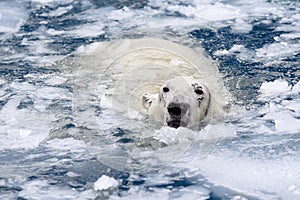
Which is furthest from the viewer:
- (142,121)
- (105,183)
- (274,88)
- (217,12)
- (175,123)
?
(217,12)

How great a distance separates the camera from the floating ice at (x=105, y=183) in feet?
12.7

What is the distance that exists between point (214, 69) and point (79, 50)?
1.54m

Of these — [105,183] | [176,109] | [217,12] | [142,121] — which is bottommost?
[105,183]

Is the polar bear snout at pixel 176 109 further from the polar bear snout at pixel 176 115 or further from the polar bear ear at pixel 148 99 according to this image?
the polar bear ear at pixel 148 99

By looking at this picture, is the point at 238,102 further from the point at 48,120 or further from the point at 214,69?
the point at 48,120

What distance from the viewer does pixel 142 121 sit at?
487cm

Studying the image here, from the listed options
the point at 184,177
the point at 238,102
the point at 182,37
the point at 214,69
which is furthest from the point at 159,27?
the point at 184,177

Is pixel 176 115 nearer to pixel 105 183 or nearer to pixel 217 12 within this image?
pixel 105 183

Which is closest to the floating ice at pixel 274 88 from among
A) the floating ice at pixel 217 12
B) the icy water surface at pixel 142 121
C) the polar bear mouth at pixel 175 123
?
the icy water surface at pixel 142 121

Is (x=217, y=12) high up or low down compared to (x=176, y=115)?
up

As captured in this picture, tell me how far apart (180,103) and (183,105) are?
29 mm

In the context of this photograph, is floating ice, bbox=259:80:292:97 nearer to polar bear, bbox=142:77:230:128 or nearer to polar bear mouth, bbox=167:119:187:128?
polar bear, bbox=142:77:230:128

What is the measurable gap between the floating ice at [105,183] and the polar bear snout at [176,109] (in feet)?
2.71

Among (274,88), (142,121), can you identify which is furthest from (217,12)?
(142,121)
